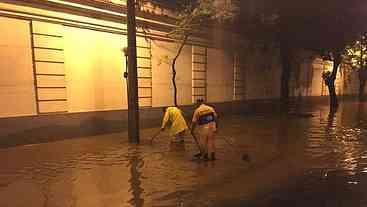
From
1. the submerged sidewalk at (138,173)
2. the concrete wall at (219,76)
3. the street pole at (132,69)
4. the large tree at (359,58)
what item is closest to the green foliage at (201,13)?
the street pole at (132,69)

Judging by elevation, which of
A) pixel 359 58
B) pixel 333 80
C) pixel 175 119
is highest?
pixel 359 58

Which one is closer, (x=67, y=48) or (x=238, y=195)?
(x=238, y=195)

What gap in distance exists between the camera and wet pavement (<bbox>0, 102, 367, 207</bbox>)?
561 cm

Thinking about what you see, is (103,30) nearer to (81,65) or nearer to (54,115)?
(81,65)

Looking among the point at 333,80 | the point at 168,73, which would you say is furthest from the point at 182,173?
the point at 333,80

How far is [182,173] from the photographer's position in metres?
7.21

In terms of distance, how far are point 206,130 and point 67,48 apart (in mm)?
6084

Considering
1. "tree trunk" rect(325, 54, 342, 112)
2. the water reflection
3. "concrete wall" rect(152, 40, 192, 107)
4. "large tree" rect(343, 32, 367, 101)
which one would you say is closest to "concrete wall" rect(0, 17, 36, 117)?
the water reflection

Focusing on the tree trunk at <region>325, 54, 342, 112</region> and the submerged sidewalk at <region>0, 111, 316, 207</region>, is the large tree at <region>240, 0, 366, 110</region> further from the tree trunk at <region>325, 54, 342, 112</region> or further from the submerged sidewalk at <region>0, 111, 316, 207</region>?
the submerged sidewalk at <region>0, 111, 316, 207</region>

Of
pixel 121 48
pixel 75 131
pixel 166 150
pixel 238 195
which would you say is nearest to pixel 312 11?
pixel 121 48

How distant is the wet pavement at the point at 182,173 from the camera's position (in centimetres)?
561

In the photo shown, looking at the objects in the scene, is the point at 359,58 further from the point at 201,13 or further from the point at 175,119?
the point at 175,119

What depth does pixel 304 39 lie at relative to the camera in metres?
18.8

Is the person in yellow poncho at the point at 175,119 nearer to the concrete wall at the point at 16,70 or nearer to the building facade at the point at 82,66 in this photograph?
the building facade at the point at 82,66
